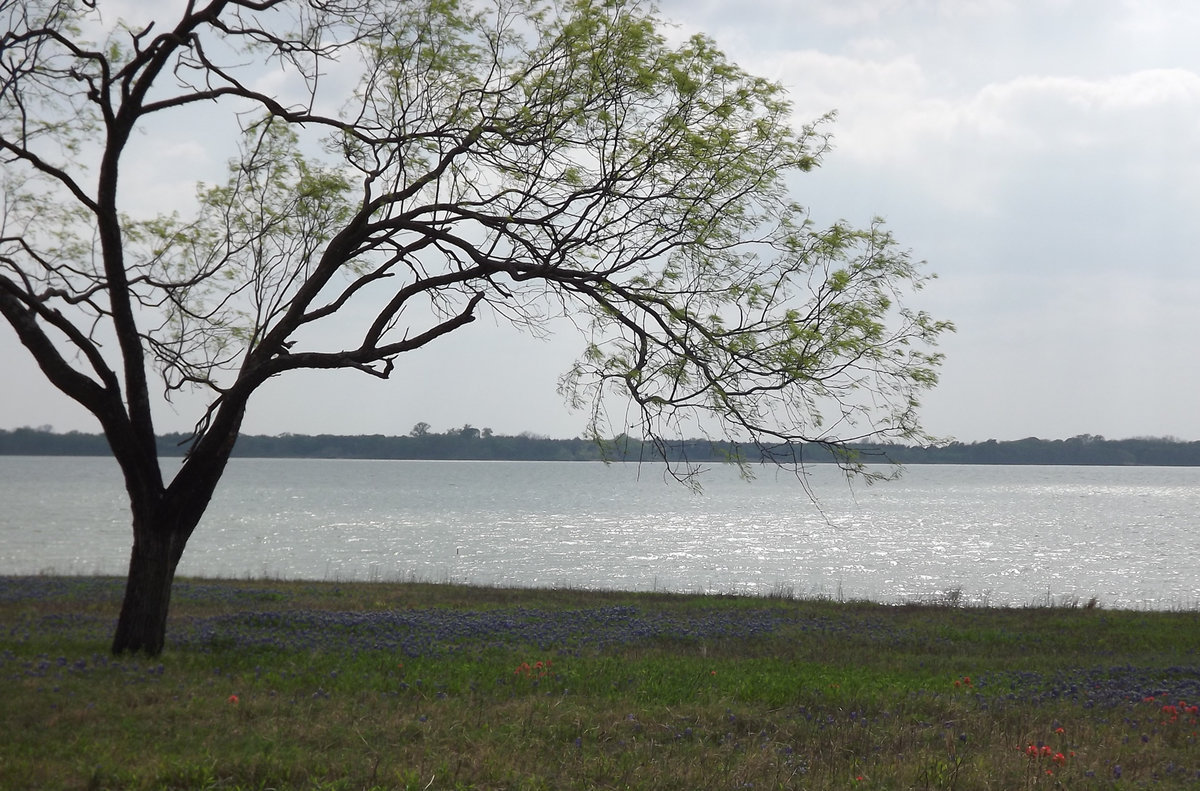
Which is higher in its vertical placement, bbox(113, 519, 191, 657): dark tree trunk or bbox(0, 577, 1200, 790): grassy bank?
bbox(113, 519, 191, 657): dark tree trunk

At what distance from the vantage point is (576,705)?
10.5 metres

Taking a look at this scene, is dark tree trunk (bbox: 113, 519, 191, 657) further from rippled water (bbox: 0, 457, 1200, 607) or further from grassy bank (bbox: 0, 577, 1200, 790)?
rippled water (bbox: 0, 457, 1200, 607)

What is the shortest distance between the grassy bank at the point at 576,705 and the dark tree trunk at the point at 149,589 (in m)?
0.42

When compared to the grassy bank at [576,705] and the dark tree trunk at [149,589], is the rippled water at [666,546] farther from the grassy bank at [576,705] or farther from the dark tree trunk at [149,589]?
the dark tree trunk at [149,589]

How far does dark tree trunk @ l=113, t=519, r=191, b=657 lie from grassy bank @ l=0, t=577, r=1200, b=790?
421 mm

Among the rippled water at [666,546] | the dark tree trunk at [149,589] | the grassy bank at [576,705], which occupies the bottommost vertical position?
the rippled water at [666,546]

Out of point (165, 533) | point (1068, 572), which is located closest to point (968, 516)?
point (1068, 572)

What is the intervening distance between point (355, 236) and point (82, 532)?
59.8 meters

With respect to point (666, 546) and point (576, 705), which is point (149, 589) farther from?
point (666, 546)

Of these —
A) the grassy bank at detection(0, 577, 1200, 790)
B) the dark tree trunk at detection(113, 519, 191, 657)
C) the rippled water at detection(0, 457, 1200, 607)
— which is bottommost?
the rippled water at detection(0, 457, 1200, 607)

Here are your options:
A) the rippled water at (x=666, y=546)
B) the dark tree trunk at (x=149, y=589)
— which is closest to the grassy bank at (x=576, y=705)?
the dark tree trunk at (x=149, y=589)

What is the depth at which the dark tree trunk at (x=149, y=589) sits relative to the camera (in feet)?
43.0

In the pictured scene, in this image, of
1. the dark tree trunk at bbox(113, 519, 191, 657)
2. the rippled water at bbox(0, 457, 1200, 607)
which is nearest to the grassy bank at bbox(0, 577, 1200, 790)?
the dark tree trunk at bbox(113, 519, 191, 657)

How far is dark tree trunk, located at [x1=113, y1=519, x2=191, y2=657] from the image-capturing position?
13117 millimetres
